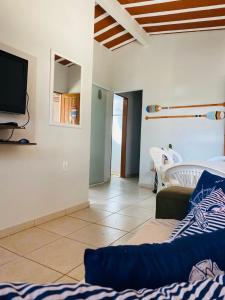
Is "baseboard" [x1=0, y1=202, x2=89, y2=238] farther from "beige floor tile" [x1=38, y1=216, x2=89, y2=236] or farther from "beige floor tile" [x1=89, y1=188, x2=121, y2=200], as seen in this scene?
"beige floor tile" [x1=89, y1=188, x2=121, y2=200]

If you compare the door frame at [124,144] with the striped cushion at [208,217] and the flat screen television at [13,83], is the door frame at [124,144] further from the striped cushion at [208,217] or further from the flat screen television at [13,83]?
the striped cushion at [208,217]

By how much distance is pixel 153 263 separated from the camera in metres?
0.54

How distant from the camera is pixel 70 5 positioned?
114 inches

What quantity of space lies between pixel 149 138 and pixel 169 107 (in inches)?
29.9

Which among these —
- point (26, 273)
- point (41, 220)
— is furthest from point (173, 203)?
point (41, 220)

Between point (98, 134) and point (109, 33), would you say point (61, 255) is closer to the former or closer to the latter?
point (98, 134)

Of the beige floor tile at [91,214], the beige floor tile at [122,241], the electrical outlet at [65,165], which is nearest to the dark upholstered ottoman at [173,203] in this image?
the beige floor tile at [122,241]

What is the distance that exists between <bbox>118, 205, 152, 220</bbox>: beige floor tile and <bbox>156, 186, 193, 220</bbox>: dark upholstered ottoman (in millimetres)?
1425

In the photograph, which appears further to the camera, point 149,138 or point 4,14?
point 149,138

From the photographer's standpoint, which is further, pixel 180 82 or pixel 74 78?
pixel 180 82

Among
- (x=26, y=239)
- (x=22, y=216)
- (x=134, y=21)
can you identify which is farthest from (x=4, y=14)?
(x=134, y=21)

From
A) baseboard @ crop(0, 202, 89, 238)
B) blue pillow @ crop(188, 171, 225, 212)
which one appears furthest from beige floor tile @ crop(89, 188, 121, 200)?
blue pillow @ crop(188, 171, 225, 212)

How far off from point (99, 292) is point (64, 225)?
238cm

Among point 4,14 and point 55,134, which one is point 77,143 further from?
point 4,14
